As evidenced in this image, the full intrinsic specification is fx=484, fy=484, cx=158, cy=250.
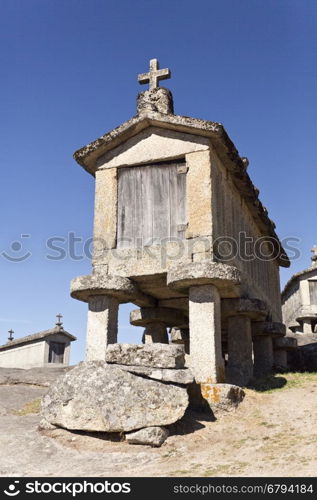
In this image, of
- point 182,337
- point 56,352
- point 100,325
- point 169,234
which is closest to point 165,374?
point 100,325

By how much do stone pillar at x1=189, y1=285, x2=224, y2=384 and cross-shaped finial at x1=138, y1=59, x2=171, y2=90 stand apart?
13.4 ft

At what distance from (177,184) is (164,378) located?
345 cm

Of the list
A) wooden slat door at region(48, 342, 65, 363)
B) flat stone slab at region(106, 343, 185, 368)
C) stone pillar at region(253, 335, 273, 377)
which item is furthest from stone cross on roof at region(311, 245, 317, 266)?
flat stone slab at region(106, 343, 185, 368)

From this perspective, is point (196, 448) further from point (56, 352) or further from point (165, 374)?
point (56, 352)

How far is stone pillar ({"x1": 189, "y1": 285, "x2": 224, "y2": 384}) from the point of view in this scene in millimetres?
6922

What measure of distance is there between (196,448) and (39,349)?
16358 millimetres

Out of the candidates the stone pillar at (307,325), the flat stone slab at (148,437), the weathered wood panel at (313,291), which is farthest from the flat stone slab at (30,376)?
the weathered wood panel at (313,291)

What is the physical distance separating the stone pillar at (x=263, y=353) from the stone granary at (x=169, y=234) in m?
1.44

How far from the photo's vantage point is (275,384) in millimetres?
8500

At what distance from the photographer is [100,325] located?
7723mm
